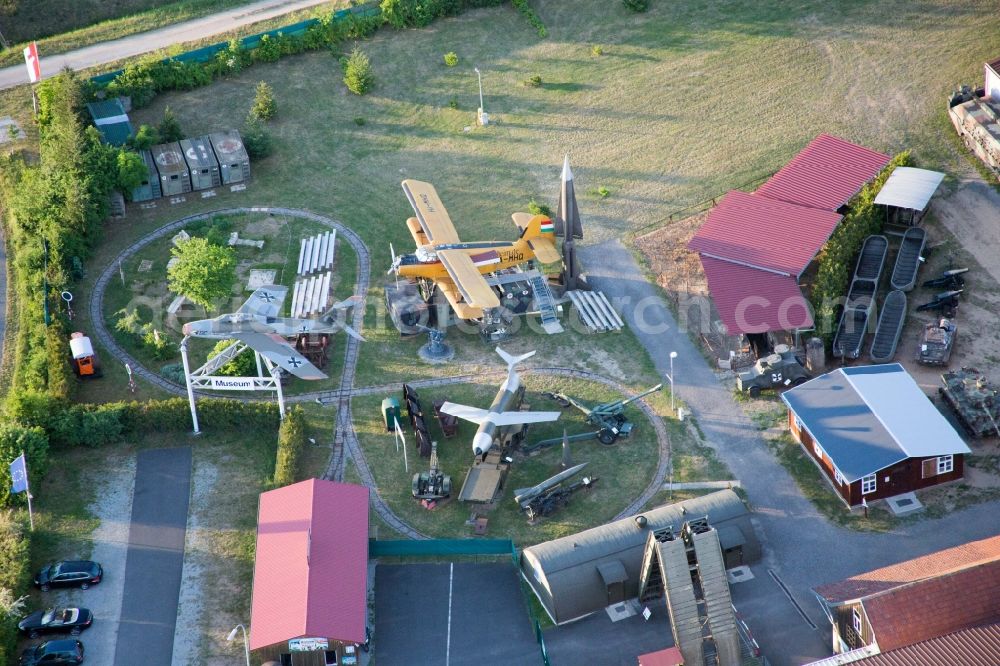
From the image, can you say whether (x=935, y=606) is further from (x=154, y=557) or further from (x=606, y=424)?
(x=154, y=557)

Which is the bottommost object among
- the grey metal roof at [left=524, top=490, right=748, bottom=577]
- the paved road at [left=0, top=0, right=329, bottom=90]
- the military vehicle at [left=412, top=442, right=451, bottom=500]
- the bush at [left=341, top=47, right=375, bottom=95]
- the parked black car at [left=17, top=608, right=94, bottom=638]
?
the parked black car at [left=17, top=608, right=94, bottom=638]

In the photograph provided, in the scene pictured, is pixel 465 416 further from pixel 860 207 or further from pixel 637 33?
pixel 637 33

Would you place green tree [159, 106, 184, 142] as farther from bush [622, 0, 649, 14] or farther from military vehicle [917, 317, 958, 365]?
military vehicle [917, 317, 958, 365]

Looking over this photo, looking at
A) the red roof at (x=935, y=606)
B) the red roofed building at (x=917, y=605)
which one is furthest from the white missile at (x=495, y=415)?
the red roof at (x=935, y=606)

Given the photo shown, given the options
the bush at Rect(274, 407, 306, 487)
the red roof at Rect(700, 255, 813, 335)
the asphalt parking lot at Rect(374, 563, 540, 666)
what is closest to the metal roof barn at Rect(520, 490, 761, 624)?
the asphalt parking lot at Rect(374, 563, 540, 666)

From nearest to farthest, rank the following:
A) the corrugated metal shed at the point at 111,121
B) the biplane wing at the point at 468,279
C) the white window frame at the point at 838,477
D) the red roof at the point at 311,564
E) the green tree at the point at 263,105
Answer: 1. the red roof at the point at 311,564
2. the white window frame at the point at 838,477
3. the biplane wing at the point at 468,279
4. the corrugated metal shed at the point at 111,121
5. the green tree at the point at 263,105

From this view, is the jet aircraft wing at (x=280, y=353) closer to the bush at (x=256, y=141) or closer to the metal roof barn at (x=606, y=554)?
the metal roof barn at (x=606, y=554)

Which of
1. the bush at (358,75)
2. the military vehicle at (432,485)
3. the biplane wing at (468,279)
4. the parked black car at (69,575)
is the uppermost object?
the bush at (358,75)
